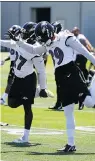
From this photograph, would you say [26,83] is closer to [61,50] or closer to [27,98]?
[27,98]

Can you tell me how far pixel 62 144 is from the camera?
30.3 feet

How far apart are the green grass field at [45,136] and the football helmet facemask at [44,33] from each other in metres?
1.53

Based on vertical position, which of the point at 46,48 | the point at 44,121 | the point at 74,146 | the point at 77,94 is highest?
the point at 46,48

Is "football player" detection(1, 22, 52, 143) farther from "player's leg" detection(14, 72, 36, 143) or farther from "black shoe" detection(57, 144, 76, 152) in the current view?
"black shoe" detection(57, 144, 76, 152)

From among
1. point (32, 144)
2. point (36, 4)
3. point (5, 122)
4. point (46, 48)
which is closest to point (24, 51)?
point (46, 48)

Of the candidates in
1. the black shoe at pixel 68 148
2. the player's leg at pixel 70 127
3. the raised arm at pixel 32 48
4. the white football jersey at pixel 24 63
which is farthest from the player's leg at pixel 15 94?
the black shoe at pixel 68 148

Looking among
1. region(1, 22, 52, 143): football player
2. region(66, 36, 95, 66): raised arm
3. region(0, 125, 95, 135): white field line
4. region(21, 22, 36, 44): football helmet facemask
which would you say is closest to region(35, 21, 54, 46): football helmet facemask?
region(66, 36, 95, 66): raised arm

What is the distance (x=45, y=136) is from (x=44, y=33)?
7.41 ft

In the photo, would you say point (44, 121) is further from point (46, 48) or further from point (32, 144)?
point (46, 48)

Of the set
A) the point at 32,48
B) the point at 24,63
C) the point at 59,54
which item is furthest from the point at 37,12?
the point at 59,54

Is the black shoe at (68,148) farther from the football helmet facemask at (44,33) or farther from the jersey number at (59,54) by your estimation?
the football helmet facemask at (44,33)

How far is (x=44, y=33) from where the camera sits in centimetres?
845

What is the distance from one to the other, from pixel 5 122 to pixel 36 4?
37045 millimetres

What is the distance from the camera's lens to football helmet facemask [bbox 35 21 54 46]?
27.8ft
